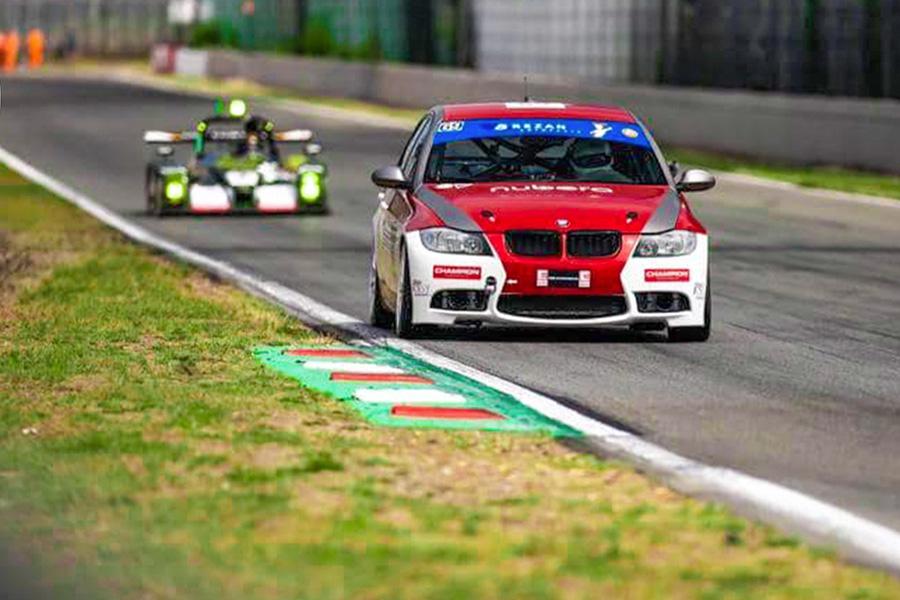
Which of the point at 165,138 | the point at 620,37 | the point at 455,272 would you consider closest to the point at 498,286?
the point at 455,272

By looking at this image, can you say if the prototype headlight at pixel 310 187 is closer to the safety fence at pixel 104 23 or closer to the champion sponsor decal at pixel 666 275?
the champion sponsor decal at pixel 666 275

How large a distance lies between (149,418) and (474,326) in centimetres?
451

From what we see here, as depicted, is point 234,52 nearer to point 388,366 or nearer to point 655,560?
point 388,366

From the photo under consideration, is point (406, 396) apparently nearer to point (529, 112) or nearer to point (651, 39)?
point (529, 112)

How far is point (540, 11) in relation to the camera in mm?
54188

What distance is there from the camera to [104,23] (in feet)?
397

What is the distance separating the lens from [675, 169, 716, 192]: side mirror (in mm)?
16656

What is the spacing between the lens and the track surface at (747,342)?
1159cm


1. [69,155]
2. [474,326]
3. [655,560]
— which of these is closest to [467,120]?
[474,326]

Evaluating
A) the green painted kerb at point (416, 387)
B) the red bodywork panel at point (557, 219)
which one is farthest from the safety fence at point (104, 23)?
the green painted kerb at point (416, 387)

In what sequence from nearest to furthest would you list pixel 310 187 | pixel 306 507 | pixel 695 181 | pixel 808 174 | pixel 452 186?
1. pixel 306 507
2. pixel 452 186
3. pixel 695 181
4. pixel 310 187
5. pixel 808 174

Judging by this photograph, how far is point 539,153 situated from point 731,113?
24.6 meters

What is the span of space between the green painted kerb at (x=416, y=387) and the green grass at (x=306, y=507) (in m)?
0.19

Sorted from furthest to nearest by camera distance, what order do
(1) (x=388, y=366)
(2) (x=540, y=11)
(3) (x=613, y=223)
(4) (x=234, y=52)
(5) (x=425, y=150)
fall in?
(4) (x=234, y=52), (2) (x=540, y=11), (5) (x=425, y=150), (3) (x=613, y=223), (1) (x=388, y=366)
